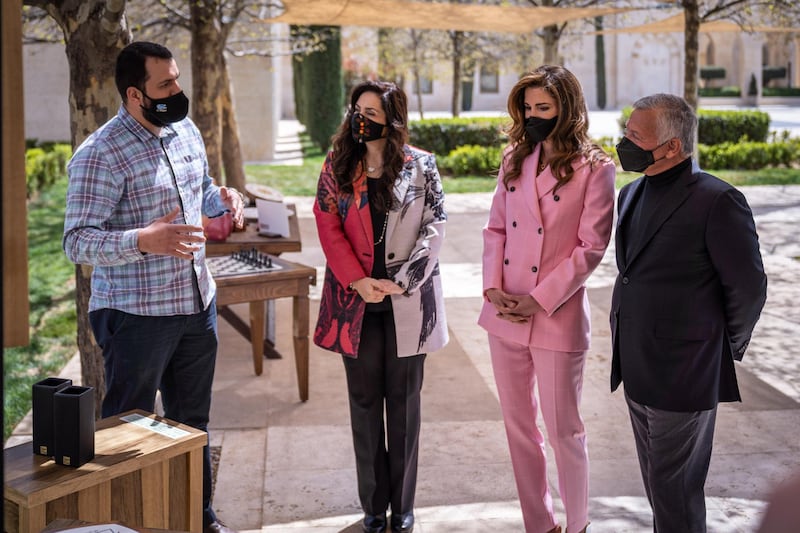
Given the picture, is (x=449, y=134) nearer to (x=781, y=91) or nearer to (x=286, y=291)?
(x=286, y=291)

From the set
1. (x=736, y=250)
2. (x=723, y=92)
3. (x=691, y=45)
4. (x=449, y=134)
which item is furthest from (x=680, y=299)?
(x=723, y=92)

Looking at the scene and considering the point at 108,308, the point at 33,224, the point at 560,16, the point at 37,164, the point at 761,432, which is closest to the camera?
the point at 108,308

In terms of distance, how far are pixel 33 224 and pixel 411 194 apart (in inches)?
443

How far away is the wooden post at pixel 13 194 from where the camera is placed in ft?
4.38

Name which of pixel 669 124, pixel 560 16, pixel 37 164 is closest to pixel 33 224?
pixel 37 164

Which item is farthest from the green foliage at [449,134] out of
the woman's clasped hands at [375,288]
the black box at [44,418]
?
the black box at [44,418]

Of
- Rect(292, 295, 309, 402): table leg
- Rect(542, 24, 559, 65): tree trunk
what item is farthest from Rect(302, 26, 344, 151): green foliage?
Rect(292, 295, 309, 402): table leg

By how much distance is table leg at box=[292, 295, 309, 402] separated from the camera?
605 centimetres

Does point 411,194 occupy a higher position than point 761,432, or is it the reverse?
point 411,194

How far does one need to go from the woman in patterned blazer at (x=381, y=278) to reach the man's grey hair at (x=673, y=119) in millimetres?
1039

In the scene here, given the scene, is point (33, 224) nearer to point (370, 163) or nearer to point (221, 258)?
point (221, 258)

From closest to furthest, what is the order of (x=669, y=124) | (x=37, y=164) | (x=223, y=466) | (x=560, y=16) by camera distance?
(x=669, y=124) < (x=223, y=466) < (x=560, y=16) < (x=37, y=164)

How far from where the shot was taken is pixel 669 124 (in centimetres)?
332

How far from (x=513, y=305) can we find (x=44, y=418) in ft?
5.69
